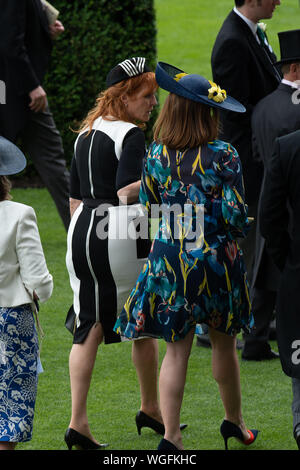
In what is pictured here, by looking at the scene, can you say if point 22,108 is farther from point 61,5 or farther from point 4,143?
point 4,143

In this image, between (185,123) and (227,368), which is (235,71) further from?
(227,368)

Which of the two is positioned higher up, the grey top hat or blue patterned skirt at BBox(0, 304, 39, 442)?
the grey top hat

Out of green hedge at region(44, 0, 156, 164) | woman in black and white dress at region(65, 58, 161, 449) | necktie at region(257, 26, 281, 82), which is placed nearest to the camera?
woman in black and white dress at region(65, 58, 161, 449)

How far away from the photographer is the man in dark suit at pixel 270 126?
547 centimetres

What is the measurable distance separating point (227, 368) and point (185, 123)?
1106mm

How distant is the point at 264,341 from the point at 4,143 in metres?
2.37

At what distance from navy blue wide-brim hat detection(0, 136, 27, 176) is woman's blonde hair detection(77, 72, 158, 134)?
0.58 meters

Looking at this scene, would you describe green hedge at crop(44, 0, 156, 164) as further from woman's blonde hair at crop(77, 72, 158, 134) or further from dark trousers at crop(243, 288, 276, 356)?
woman's blonde hair at crop(77, 72, 158, 134)

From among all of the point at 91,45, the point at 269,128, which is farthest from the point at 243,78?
the point at 91,45

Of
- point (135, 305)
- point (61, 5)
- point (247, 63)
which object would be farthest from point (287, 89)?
point (61, 5)

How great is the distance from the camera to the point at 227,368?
4.59m

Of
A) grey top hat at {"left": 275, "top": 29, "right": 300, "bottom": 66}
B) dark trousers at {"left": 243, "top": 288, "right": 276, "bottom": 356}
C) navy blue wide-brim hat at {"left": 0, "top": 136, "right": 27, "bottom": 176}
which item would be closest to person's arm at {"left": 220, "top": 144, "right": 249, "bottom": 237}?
navy blue wide-brim hat at {"left": 0, "top": 136, "right": 27, "bottom": 176}

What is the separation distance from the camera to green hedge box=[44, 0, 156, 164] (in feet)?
34.3

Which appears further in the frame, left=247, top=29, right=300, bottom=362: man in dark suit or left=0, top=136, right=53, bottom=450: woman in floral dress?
left=247, top=29, right=300, bottom=362: man in dark suit
